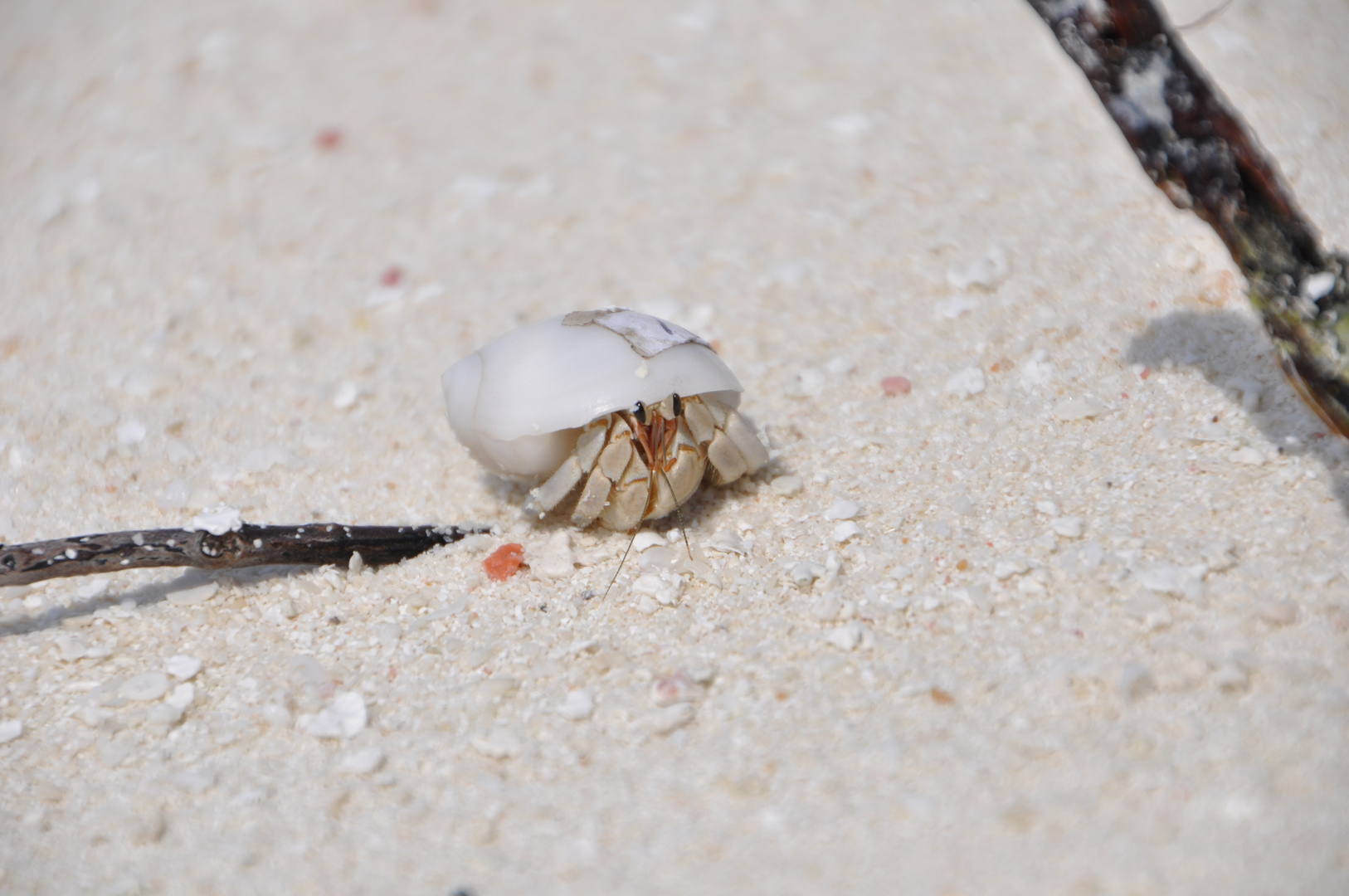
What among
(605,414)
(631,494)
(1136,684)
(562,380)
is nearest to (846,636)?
(1136,684)

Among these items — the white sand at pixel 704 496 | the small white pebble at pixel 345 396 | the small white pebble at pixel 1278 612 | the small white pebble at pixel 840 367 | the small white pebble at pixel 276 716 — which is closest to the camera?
the white sand at pixel 704 496

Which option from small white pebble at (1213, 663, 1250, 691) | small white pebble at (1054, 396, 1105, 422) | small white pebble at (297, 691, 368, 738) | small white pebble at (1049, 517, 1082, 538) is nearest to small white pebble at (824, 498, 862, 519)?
small white pebble at (1049, 517, 1082, 538)

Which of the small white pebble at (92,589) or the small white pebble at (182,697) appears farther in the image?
the small white pebble at (92,589)

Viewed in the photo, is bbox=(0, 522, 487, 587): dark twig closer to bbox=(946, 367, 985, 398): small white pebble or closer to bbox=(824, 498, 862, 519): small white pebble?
bbox=(824, 498, 862, 519): small white pebble

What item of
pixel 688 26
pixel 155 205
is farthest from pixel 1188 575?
pixel 155 205

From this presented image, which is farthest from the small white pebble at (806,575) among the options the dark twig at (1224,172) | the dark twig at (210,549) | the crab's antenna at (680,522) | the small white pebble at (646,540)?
the dark twig at (1224,172)

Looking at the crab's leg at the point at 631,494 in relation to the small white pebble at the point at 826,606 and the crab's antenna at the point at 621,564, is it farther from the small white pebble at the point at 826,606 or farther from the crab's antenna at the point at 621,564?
the small white pebble at the point at 826,606

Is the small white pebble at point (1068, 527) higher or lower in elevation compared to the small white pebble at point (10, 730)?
higher
